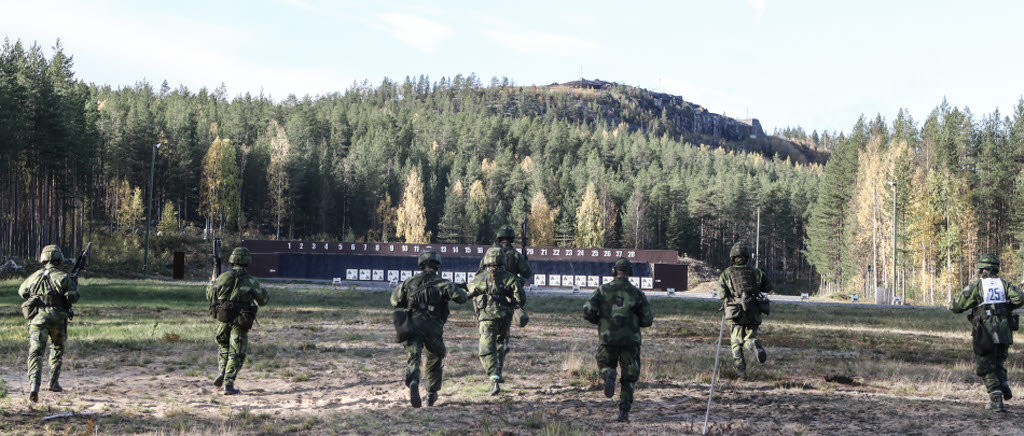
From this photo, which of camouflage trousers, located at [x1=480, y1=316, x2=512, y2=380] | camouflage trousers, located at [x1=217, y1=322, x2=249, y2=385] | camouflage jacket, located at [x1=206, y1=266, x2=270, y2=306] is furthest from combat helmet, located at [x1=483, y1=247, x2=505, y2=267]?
camouflage trousers, located at [x1=217, y1=322, x2=249, y2=385]

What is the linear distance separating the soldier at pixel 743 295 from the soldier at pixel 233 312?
326 inches

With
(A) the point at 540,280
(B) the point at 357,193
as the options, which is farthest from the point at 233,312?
(B) the point at 357,193

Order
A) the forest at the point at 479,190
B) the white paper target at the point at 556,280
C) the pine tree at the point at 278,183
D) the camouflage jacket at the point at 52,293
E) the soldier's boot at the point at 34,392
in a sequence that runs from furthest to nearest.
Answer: the pine tree at the point at 278,183
the white paper target at the point at 556,280
the forest at the point at 479,190
the camouflage jacket at the point at 52,293
the soldier's boot at the point at 34,392

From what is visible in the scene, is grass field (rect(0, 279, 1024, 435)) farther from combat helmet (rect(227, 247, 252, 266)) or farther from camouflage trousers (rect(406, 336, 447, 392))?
combat helmet (rect(227, 247, 252, 266))

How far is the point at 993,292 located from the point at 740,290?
396 cm

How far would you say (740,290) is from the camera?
14086 millimetres

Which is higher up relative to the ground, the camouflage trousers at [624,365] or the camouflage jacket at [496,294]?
the camouflage jacket at [496,294]

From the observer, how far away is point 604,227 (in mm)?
113625

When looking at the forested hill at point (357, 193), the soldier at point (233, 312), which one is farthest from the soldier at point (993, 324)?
the forested hill at point (357, 193)

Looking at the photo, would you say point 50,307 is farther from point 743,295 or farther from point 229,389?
point 743,295

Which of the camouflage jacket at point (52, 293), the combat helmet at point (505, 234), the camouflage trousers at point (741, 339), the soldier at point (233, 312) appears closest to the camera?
the camouflage jacket at point (52, 293)

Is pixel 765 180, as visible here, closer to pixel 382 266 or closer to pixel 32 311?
pixel 382 266

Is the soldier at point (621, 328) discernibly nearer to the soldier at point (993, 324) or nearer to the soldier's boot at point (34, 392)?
the soldier at point (993, 324)

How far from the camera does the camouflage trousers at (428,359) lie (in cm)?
1106
